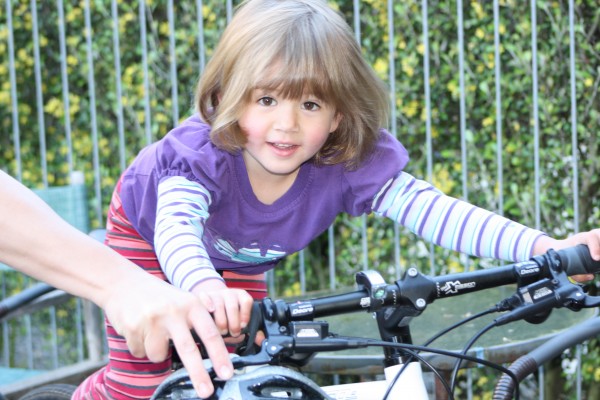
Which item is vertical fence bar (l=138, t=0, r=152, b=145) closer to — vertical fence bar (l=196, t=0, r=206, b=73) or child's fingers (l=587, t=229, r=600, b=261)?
vertical fence bar (l=196, t=0, r=206, b=73)

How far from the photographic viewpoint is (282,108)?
75.7 inches

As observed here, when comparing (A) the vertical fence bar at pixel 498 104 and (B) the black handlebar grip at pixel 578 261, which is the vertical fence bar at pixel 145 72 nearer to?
(A) the vertical fence bar at pixel 498 104

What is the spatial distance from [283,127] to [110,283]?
2.75ft

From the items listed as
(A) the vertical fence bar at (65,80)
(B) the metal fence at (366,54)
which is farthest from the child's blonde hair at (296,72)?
(A) the vertical fence bar at (65,80)

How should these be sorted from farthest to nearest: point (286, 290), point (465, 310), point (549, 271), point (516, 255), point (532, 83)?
point (286, 290) → point (532, 83) → point (465, 310) → point (516, 255) → point (549, 271)

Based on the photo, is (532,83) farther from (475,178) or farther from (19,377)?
(19,377)

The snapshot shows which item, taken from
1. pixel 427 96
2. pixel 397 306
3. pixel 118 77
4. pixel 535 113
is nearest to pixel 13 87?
pixel 118 77

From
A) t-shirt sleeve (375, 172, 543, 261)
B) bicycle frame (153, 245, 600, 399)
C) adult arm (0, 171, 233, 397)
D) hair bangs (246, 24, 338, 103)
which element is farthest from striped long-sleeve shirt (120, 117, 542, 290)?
adult arm (0, 171, 233, 397)

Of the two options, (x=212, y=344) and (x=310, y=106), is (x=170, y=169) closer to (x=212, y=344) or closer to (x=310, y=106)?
(x=310, y=106)

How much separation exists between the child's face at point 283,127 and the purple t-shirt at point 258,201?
145 mm

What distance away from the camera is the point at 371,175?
2.10 metres

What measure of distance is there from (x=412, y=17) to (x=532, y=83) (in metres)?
0.63

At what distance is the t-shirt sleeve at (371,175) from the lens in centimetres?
209

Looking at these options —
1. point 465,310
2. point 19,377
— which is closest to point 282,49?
point 465,310
